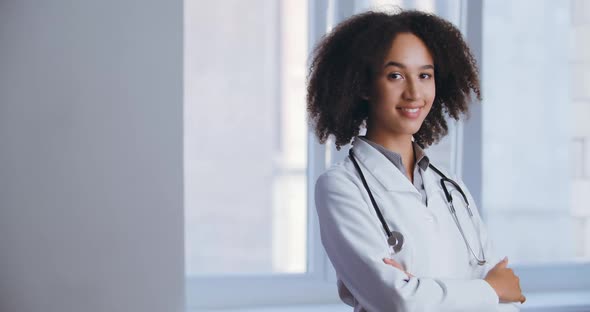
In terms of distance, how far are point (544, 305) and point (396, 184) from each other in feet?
4.56

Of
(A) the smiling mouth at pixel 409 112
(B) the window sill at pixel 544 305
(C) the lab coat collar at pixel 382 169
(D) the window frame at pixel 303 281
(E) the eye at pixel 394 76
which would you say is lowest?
(B) the window sill at pixel 544 305

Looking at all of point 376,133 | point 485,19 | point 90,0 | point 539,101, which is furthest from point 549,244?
point 90,0

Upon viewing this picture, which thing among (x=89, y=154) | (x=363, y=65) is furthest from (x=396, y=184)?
(x=89, y=154)

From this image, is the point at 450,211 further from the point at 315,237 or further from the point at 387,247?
the point at 315,237

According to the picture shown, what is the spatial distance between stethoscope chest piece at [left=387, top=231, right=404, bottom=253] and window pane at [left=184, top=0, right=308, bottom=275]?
118cm

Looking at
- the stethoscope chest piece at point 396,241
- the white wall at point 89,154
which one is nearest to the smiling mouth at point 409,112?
the stethoscope chest piece at point 396,241

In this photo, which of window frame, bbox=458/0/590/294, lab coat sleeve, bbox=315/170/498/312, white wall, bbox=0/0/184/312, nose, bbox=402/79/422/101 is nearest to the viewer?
lab coat sleeve, bbox=315/170/498/312

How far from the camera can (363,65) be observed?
1418 mm

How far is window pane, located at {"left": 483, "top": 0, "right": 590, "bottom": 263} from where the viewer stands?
8.61ft

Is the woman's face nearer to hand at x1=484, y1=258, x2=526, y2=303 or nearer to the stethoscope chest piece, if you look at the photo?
the stethoscope chest piece

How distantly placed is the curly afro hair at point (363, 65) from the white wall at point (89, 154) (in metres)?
0.68

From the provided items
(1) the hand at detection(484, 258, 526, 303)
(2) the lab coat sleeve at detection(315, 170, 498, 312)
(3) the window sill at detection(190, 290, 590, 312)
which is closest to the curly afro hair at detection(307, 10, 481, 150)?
(2) the lab coat sleeve at detection(315, 170, 498, 312)

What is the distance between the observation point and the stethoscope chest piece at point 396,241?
134 centimetres

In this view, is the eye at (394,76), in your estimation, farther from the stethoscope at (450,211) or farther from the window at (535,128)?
the window at (535,128)
